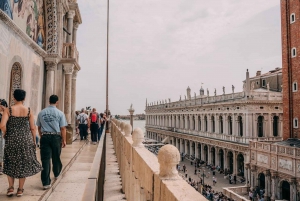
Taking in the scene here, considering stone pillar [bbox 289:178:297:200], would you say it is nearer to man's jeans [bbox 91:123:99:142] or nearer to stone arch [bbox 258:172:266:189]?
stone arch [bbox 258:172:266:189]

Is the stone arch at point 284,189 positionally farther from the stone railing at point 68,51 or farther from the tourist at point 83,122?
the stone railing at point 68,51

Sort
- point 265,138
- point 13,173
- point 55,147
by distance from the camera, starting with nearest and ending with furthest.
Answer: point 13,173 → point 55,147 → point 265,138

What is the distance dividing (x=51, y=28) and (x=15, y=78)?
3.99 m

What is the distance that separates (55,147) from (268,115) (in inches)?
1214

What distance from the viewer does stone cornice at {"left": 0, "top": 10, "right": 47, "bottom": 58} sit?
6.58m

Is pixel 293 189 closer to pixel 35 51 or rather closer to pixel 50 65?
pixel 50 65

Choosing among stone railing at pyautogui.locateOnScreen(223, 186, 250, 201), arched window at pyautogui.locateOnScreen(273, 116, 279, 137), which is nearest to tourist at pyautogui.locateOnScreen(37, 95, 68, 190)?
stone railing at pyautogui.locateOnScreen(223, 186, 250, 201)

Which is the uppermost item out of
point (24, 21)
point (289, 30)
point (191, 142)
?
point (289, 30)

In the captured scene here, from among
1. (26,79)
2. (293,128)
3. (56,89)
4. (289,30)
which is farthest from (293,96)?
(26,79)

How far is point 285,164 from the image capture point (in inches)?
794

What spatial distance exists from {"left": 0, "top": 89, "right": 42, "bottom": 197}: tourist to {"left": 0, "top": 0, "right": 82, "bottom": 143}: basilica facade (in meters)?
3.44

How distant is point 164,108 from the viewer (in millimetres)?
61031

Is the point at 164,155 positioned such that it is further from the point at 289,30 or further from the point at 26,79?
the point at 289,30

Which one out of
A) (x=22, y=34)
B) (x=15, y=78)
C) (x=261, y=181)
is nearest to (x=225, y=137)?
(x=261, y=181)
